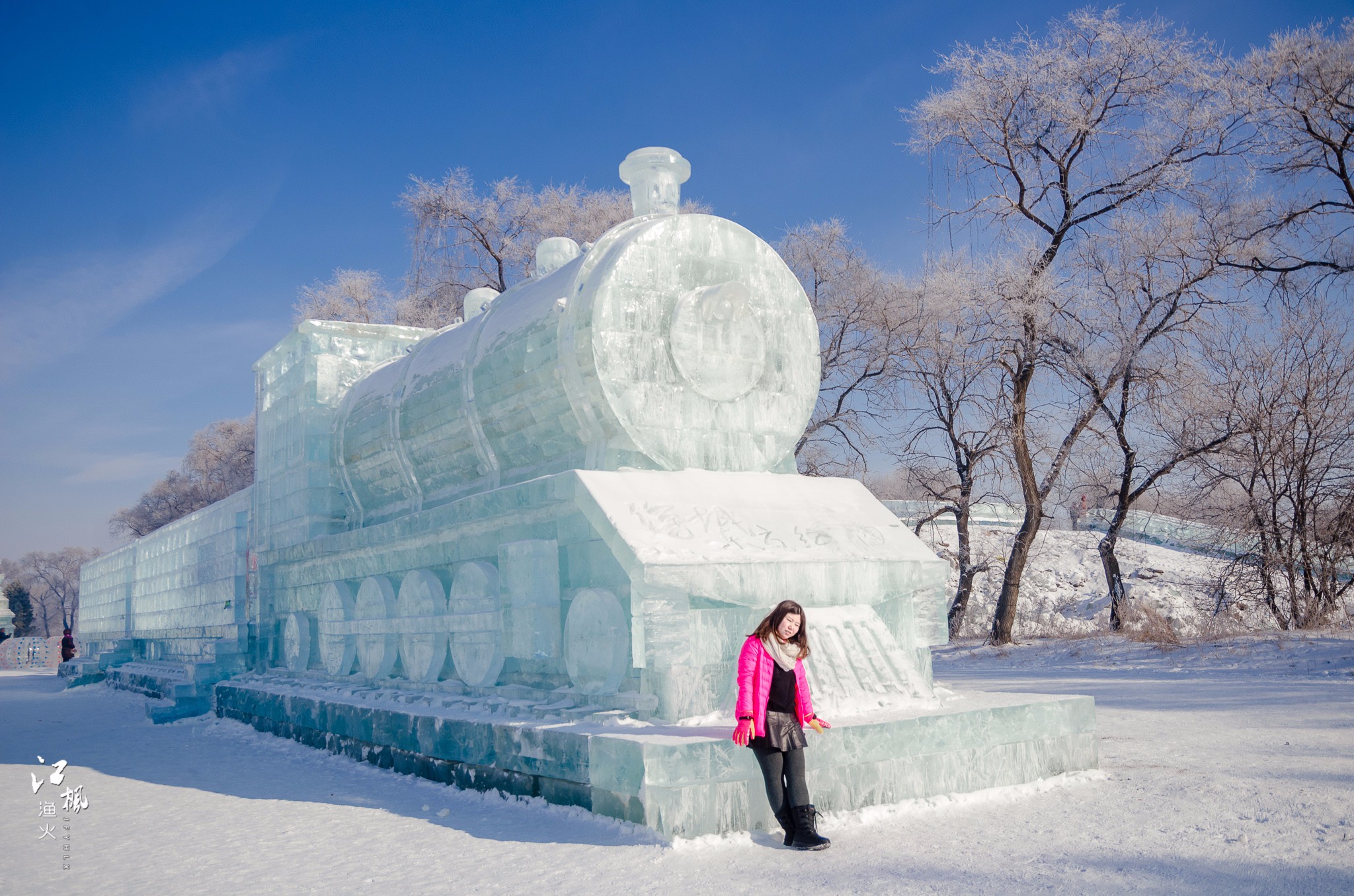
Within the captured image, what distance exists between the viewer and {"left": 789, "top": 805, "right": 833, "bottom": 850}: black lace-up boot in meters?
4.52

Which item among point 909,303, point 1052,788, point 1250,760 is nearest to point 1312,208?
point 909,303

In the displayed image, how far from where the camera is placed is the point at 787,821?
183 inches

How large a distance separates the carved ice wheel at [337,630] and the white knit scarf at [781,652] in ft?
17.1

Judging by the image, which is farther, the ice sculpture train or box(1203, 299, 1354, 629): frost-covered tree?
box(1203, 299, 1354, 629): frost-covered tree

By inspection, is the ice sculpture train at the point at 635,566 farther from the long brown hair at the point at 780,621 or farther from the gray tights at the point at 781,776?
the long brown hair at the point at 780,621

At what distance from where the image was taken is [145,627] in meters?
18.5

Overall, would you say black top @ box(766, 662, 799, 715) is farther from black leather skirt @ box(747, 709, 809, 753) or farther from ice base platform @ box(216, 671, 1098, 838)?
ice base platform @ box(216, 671, 1098, 838)

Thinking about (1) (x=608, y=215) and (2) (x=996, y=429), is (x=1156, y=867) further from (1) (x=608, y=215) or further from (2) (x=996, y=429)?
(1) (x=608, y=215)

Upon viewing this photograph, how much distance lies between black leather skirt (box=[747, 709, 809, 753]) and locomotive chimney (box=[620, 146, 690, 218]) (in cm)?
418

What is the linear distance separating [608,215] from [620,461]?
1909 centimetres

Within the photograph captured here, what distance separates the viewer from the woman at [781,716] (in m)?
4.62

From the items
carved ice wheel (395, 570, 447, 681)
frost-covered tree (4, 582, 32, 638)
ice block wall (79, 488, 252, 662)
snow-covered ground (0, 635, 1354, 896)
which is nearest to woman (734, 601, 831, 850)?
snow-covered ground (0, 635, 1354, 896)

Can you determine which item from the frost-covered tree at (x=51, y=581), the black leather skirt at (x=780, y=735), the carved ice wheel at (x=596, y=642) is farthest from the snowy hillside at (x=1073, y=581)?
the frost-covered tree at (x=51, y=581)

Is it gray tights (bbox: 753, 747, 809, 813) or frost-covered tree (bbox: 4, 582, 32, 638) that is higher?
frost-covered tree (bbox: 4, 582, 32, 638)
